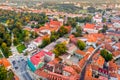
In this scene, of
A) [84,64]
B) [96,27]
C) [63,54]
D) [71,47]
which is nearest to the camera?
[84,64]

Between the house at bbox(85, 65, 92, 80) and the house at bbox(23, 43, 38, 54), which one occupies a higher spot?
the house at bbox(23, 43, 38, 54)

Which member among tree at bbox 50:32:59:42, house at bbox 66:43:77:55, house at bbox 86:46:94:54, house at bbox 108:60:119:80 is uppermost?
tree at bbox 50:32:59:42

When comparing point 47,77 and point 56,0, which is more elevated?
point 56,0

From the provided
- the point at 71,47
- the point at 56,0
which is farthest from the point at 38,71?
the point at 56,0

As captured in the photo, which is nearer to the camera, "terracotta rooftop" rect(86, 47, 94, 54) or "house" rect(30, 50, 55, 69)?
"house" rect(30, 50, 55, 69)

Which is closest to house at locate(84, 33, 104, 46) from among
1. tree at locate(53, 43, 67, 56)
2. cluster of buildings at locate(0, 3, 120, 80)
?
cluster of buildings at locate(0, 3, 120, 80)

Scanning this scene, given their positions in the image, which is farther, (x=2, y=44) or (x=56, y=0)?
(x=56, y=0)

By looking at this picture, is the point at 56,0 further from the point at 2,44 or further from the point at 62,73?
the point at 62,73

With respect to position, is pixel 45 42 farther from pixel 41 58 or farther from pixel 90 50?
pixel 90 50

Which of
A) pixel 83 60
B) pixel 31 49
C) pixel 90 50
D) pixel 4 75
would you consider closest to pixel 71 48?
pixel 90 50

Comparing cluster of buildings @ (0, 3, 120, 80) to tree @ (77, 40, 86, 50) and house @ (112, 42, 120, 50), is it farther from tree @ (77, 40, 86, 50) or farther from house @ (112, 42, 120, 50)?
tree @ (77, 40, 86, 50)

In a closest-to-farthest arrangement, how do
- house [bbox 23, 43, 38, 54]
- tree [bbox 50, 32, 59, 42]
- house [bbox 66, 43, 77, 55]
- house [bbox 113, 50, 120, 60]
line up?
house [bbox 113, 50, 120, 60]
house [bbox 66, 43, 77, 55]
house [bbox 23, 43, 38, 54]
tree [bbox 50, 32, 59, 42]
